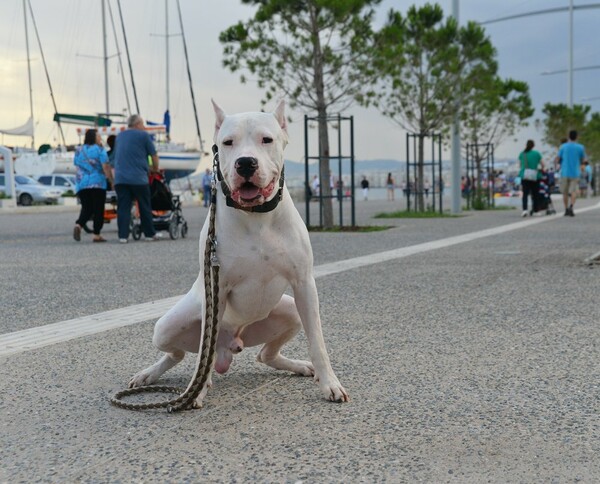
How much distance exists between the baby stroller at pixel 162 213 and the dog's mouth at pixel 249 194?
436 inches

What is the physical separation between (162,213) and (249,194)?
11.6 meters

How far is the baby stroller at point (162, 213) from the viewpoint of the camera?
561 inches

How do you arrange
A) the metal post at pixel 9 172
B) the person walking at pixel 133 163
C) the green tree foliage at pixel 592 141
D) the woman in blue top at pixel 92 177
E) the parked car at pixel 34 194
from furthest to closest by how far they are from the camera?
the green tree foliage at pixel 592 141
the parked car at pixel 34 194
the metal post at pixel 9 172
the woman in blue top at pixel 92 177
the person walking at pixel 133 163

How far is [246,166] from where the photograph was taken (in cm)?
325

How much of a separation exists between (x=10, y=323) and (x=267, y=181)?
3.29m

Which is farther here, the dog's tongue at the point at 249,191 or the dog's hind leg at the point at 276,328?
the dog's hind leg at the point at 276,328

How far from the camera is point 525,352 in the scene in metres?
4.68

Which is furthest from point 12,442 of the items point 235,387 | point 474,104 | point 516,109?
point 516,109

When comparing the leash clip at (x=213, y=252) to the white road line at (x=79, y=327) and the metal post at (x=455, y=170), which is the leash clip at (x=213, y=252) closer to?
the white road line at (x=79, y=327)

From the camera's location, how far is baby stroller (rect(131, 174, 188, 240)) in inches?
561

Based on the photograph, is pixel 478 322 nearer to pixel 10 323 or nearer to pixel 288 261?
pixel 288 261

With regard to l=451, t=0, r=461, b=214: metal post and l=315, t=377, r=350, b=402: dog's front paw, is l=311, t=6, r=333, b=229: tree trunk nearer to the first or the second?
l=451, t=0, r=461, b=214: metal post

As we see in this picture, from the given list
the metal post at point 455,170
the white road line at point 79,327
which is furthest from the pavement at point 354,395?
the metal post at point 455,170

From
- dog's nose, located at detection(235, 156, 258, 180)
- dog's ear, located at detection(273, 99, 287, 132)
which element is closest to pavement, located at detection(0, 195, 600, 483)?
dog's nose, located at detection(235, 156, 258, 180)
